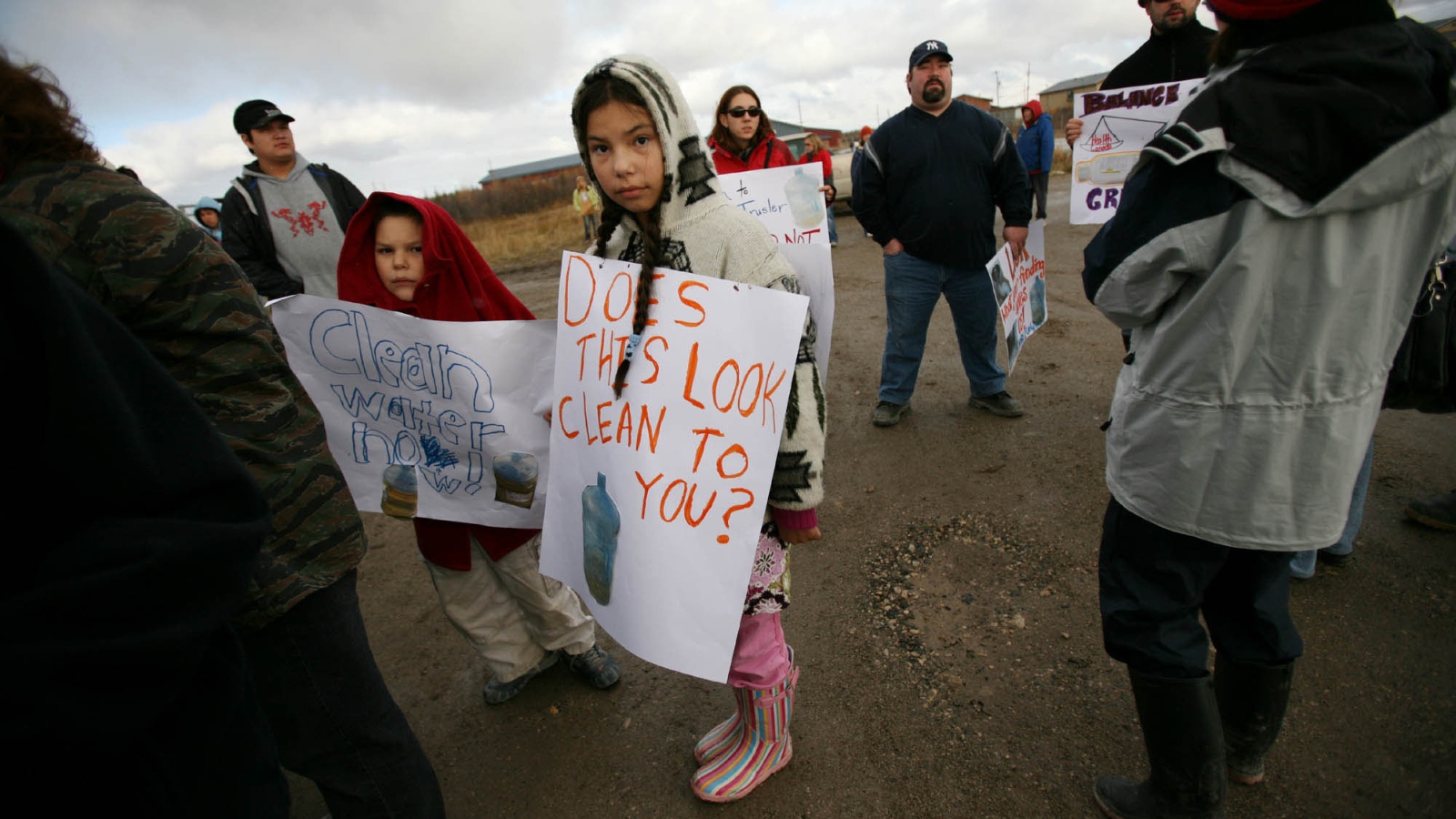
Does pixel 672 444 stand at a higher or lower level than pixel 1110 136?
lower

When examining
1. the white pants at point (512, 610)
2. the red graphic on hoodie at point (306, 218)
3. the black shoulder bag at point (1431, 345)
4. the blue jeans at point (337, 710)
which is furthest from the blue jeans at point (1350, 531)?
the red graphic on hoodie at point (306, 218)

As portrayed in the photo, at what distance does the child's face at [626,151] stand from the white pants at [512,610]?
1184mm

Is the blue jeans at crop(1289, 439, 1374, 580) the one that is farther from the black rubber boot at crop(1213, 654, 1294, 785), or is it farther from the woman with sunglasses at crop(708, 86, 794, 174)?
the woman with sunglasses at crop(708, 86, 794, 174)

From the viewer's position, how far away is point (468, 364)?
6.31 ft

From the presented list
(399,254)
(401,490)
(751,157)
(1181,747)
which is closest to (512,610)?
(401,490)

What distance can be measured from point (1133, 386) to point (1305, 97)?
1.96ft

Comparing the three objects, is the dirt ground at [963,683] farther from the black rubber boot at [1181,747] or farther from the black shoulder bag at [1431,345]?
the black shoulder bag at [1431,345]

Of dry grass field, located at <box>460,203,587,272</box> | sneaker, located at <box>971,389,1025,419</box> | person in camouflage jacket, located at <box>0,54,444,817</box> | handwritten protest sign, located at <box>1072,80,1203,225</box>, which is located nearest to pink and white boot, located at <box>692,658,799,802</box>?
person in camouflage jacket, located at <box>0,54,444,817</box>

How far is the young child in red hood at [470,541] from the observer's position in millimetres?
1928

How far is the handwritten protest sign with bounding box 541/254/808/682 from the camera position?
1420mm

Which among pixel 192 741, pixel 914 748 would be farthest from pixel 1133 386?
pixel 192 741

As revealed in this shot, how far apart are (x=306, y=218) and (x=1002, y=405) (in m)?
3.90

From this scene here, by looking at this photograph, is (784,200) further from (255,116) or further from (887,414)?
(255,116)

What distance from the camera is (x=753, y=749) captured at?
194 centimetres
